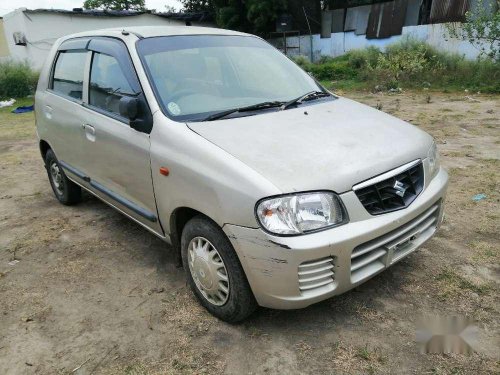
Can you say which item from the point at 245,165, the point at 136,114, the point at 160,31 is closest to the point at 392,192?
the point at 245,165

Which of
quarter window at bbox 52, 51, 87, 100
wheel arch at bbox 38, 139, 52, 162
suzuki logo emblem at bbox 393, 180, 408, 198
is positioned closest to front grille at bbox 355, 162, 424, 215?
suzuki logo emblem at bbox 393, 180, 408, 198

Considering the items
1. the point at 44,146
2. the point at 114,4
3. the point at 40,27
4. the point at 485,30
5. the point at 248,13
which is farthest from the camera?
the point at 114,4

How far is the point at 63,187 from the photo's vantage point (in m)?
4.46

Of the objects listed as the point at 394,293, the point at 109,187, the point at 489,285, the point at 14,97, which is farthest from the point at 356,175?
the point at 14,97

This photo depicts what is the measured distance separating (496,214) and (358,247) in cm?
229

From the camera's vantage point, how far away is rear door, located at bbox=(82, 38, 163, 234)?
283cm

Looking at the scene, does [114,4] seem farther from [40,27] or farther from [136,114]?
[136,114]

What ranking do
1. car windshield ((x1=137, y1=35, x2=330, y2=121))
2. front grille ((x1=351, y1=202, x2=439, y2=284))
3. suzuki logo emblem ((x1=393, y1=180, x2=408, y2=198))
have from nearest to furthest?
1. front grille ((x1=351, y1=202, x2=439, y2=284))
2. suzuki logo emblem ((x1=393, y1=180, x2=408, y2=198))
3. car windshield ((x1=137, y1=35, x2=330, y2=121))

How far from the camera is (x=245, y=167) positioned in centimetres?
214

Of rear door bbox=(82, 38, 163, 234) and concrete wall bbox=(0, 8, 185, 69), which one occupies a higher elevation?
rear door bbox=(82, 38, 163, 234)

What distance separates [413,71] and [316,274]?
11.7 meters

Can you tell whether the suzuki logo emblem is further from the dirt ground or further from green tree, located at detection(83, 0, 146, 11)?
green tree, located at detection(83, 0, 146, 11)

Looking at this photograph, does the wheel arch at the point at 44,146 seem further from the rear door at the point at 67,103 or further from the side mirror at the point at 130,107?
the side mirror at the point at 130,107

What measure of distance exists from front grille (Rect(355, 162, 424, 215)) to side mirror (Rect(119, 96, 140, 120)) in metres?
1.48
